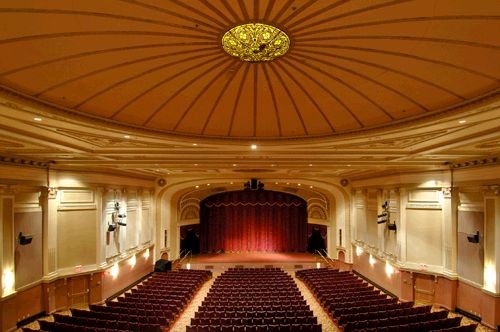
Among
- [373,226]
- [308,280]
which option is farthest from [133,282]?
[373,226]

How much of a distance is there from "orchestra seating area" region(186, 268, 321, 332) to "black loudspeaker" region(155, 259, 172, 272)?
3.89 meters

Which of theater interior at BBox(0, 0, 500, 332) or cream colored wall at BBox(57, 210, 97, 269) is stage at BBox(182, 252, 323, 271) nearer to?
theater interior at BBox(0, 0, 500, 332)

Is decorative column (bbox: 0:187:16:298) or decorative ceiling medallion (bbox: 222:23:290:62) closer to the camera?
decorative ceiling medallion (bbox: 222:23:290:62)

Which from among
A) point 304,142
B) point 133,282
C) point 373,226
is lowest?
point 133,282

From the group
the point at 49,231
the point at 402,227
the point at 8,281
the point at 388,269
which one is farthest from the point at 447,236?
the point at 8,281

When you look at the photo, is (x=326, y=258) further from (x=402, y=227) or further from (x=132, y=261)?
(x=132, y=261)

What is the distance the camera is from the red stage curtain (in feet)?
80.9

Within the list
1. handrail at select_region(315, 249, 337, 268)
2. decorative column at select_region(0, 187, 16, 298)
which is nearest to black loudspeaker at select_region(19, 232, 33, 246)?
decorative column at select_region(0, 187, 16, 298)

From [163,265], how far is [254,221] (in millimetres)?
8834

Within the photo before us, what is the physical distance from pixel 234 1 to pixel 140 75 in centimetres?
181

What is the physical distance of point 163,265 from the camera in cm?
1814

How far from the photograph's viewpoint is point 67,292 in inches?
477

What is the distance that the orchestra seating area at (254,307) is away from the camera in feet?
28.6

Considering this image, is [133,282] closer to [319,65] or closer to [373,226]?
[373,226]
